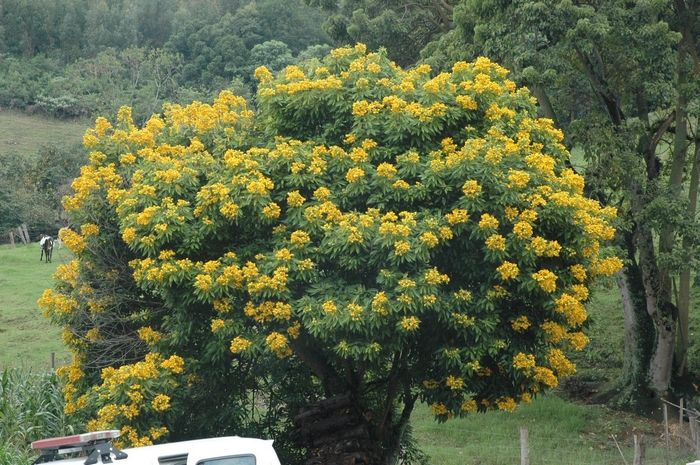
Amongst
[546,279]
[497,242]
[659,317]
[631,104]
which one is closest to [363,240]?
[497,242]

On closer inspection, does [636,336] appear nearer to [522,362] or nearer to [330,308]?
[522,362]

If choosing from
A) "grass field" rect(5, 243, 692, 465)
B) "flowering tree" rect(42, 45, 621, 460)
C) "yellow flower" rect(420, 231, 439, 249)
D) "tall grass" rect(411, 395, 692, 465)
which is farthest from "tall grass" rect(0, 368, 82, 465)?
"tall grass" rect(411, 395, 692, 465)

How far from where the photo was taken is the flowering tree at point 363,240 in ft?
29.5

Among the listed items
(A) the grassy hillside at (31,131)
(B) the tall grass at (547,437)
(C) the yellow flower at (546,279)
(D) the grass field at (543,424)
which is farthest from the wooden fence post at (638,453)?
(A) the grassy hillside at (31,131)

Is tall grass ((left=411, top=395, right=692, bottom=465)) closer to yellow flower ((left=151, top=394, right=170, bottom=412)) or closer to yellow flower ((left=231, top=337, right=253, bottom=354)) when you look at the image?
yellow flower ((left=231, top=337, right=253, bottom=354))

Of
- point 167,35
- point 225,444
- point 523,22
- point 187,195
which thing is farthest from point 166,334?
point 167,35

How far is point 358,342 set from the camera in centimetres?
898

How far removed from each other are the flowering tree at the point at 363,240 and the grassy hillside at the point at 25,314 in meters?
7.13

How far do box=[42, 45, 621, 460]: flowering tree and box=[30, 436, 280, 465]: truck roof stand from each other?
202cm

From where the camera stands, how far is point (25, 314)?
80.4 feet

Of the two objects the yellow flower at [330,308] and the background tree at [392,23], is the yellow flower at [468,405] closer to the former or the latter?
the yellow flower at [330,308]

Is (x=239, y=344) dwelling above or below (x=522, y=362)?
above

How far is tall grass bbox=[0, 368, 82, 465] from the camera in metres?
11.4

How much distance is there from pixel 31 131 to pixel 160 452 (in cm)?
5325
